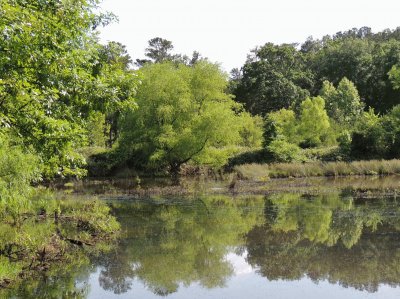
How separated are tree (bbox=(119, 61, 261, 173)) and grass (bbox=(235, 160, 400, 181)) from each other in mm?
3612

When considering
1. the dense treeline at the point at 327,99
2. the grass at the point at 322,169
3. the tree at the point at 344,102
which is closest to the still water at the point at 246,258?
the grass at the point at 322,169

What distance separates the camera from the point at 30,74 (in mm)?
8062

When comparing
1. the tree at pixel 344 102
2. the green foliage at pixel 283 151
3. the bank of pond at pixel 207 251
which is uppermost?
the tree at pixel 344 102

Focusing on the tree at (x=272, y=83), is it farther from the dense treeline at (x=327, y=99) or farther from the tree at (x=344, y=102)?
the tree at (x=344, y=102)

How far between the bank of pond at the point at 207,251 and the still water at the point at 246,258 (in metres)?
0.02

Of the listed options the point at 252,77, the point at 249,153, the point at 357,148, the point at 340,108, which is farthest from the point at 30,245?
the point at 252,77

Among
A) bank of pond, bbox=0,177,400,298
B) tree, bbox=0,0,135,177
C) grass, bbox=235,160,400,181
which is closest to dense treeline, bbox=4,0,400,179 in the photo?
tree, bbox=0,0,135,177

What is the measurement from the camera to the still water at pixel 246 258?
957 cm

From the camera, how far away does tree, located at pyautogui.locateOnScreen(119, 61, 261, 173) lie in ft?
115

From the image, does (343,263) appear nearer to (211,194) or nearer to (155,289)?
(155,289)

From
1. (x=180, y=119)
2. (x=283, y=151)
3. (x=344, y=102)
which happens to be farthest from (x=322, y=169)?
(x=344, y=102)

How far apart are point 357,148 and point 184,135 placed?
1434cm

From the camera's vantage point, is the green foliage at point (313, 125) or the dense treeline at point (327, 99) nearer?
the dense treeline at point (327, 99)

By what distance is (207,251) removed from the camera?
12.8 metres
